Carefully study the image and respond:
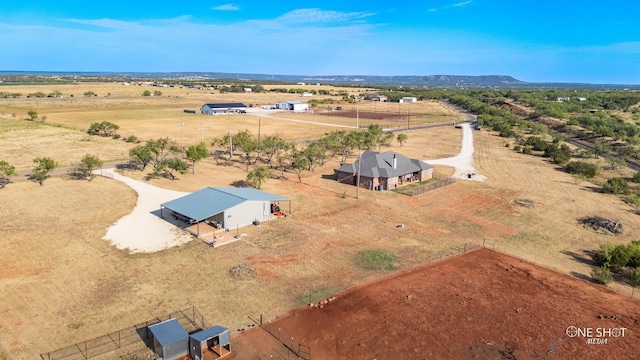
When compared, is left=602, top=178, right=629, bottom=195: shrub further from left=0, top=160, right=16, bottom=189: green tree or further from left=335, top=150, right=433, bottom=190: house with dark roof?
left=0, top=160, right=16, bottom=189: green tree

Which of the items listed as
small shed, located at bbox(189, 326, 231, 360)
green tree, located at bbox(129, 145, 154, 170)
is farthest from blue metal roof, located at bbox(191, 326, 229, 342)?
green tree, located at bbox(129, 145, 154, 170)

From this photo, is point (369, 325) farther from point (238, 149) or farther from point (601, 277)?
point (238, 149)

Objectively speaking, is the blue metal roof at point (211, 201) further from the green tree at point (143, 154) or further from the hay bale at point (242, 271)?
the green tree at point (143, 154)

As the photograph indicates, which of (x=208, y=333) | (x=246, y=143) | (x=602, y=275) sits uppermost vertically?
(x=246, y=143)

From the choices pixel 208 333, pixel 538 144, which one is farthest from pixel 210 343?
pixel 538 144

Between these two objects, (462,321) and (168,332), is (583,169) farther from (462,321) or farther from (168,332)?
(168,332)
